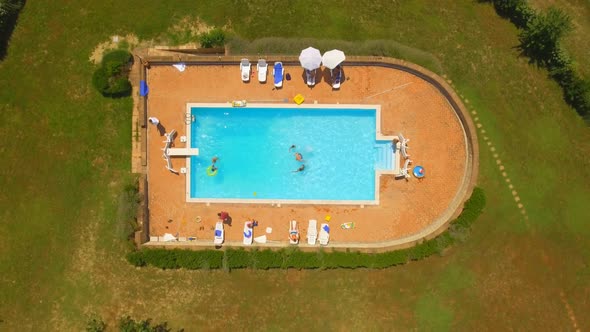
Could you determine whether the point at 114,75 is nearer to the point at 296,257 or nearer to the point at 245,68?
the point at 245,68

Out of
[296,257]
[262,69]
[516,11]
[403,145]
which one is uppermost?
[516,11]

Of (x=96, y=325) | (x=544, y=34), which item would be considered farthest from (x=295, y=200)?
(x=544, y=34)

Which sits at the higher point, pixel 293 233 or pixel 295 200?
pixel 295 200

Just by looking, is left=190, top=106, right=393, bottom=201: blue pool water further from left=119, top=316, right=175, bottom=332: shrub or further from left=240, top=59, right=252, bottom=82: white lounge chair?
left=119, top=316, right=175, bottom=332: shrub

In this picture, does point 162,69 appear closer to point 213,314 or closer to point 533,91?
point 213,314

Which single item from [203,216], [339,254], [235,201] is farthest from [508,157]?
[203,216]

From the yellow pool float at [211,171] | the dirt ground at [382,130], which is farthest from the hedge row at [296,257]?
the yellow pool float at [211,171]
